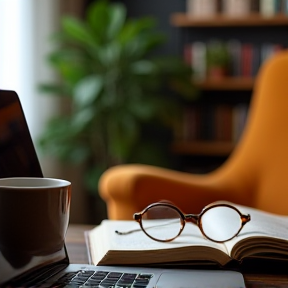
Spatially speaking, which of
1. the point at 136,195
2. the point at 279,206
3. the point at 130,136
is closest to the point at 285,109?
the point at 279,206

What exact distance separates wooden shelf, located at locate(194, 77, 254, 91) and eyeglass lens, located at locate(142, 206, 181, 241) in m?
2.06

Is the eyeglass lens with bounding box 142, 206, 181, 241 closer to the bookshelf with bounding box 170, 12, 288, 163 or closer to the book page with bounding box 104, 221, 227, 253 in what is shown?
the book page with bounding box 104, 221, 227, 253

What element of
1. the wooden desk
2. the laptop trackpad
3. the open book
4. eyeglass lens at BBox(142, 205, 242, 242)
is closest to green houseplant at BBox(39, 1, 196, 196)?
the wooden desk

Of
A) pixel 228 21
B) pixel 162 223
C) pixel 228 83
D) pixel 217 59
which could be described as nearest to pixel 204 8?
pixel 228 21

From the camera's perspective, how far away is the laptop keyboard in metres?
0.71

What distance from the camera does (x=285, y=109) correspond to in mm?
1917

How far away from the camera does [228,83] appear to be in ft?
9.90

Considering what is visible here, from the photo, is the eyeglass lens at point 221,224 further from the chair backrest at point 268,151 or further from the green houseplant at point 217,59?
the green houseplant at point 217,59

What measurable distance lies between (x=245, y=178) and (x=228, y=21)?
4.42ft

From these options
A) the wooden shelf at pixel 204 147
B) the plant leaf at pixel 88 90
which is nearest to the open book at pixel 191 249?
the plant leaf at pixel 88 90

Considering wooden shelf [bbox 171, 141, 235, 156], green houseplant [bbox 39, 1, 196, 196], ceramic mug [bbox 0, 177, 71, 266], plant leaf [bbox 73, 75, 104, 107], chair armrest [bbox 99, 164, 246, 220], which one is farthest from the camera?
wooden shelf [bbox 171, 141, 235, 156]

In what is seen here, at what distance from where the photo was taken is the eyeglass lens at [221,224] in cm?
92

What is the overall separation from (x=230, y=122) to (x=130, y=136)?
67 centimetres

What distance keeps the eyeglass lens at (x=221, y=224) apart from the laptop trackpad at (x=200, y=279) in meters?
0.13
